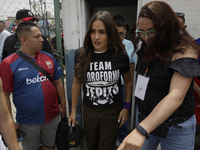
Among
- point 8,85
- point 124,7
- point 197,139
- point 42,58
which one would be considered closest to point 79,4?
point 42,58

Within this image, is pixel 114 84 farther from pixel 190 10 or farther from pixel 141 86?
pixel 190 10

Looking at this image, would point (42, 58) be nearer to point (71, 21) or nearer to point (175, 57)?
point (71, 21)

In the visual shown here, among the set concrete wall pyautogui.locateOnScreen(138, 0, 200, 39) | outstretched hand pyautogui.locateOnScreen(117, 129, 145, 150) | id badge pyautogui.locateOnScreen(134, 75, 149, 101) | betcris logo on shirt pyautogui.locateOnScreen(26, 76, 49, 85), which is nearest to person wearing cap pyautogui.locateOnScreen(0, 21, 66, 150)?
betcris logo on shirt pyautogui.locateOnScreen(26, 76, 49, 85)

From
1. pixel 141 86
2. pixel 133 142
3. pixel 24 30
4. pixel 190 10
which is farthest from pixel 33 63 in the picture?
pixel 190 10

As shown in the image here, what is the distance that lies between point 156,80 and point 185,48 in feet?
0.97

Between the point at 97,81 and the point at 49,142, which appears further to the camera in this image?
the point at 49,142

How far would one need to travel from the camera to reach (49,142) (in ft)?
6.50

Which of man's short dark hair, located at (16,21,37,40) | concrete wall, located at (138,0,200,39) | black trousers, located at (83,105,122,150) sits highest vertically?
concrete wall, located at (138,0,200,39)

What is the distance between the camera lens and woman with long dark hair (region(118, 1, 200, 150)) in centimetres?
92

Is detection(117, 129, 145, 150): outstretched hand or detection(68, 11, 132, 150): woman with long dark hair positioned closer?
detection(117, 129, 145, 150): outstretched hand

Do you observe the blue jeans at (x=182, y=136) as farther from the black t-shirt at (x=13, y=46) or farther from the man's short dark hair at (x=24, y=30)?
the black t-shirt at (x=13, y=46)

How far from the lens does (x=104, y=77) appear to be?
152 centimetres

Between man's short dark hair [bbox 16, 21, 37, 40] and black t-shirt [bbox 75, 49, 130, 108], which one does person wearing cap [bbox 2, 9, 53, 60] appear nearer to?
man's short dark hair [bbox 16, 21, 37, 40]

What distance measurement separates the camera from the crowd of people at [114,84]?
97cm
